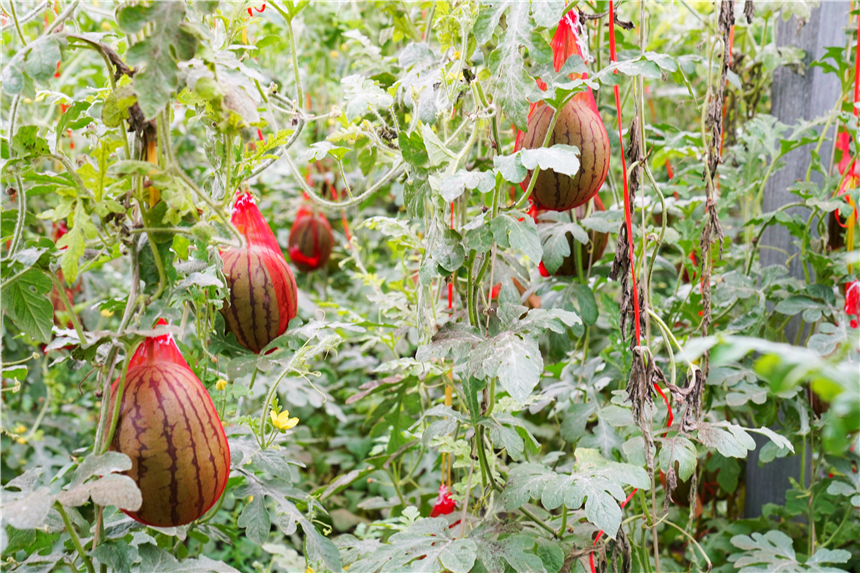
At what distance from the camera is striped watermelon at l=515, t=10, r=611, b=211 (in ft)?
3.97

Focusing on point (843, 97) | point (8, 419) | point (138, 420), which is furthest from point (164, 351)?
point (843, 97)

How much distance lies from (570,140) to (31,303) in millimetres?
959

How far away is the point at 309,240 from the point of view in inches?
113

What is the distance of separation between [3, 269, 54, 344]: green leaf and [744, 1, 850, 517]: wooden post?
76.1 inches

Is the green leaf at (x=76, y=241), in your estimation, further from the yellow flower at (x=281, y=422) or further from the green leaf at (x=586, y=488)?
the green leaf at (x=586, y=488)

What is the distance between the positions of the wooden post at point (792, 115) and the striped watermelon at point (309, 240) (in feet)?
5.64

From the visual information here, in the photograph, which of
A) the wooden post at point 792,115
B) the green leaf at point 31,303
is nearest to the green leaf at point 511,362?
the green leaf at point 31,303

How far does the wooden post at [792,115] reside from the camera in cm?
209

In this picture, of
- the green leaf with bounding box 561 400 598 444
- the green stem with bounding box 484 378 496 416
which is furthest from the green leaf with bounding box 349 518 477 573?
the green leaf with bounding box 561 400 598 444

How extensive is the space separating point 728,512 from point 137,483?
2.09 meters

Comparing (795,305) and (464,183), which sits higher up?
(464,183)

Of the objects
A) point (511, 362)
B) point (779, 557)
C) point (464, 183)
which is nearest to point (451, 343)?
point (511, 362)

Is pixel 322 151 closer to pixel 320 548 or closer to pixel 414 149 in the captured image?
pixel 414 149

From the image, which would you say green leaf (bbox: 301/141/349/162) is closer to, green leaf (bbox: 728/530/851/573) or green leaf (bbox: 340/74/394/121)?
green leaf (bbox: 340/74/394/121)
